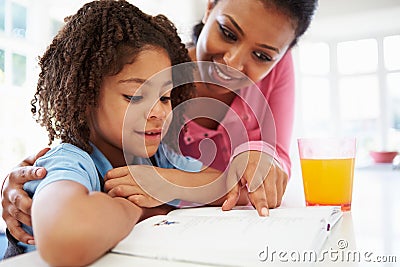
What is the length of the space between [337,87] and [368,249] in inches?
176

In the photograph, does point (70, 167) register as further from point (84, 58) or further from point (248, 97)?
point (248, 97)

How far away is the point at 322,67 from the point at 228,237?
4434 millimetres

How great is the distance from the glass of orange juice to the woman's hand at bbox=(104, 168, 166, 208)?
0.99 feet

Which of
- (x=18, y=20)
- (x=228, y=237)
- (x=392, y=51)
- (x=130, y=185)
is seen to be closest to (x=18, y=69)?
(x=18, y=20)

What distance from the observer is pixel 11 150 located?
2285 millimetres

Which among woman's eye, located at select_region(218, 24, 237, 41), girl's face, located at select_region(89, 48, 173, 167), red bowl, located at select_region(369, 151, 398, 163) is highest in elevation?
woman's eye, located at select_region(218, 24, 237, 41)

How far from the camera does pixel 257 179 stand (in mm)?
730

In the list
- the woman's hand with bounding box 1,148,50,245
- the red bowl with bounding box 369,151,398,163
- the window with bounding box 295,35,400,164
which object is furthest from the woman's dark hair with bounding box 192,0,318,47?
the window with bounding box 295,35,400,164

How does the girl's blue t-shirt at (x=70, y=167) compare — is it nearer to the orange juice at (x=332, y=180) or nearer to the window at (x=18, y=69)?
the orange juice at (x=332, y=180)

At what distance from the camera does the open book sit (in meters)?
0.43

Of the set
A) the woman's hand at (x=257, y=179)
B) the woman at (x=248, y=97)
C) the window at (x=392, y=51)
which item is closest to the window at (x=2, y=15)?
the woman at (x=248, y=97)

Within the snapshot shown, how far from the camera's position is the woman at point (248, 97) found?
68 centimetres

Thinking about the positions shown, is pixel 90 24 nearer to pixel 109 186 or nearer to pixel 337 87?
pixel 109 186

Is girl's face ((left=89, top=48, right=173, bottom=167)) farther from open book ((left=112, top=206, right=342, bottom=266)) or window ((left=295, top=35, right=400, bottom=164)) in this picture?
window ((left=295, top=35, right=400, bottom=164))
